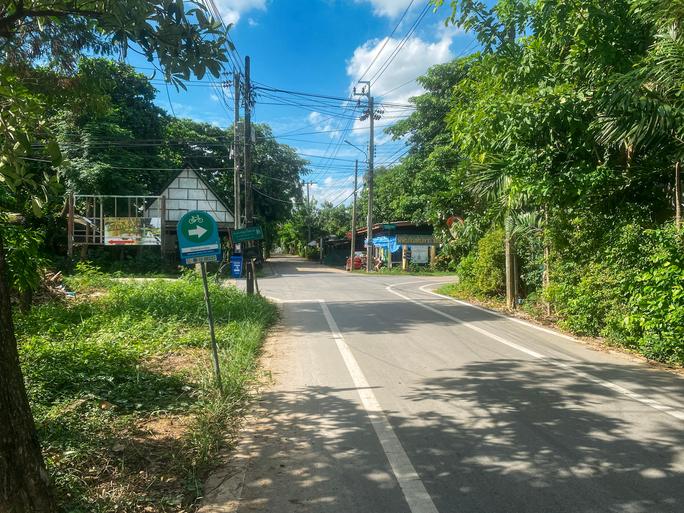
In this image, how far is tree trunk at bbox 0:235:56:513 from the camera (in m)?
2.86

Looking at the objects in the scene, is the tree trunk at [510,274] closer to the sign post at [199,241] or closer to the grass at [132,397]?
the grass at [132,397]

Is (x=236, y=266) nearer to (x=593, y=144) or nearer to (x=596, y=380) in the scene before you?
(x=593, y=144)

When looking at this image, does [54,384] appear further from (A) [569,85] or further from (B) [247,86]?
(B) [247,86]

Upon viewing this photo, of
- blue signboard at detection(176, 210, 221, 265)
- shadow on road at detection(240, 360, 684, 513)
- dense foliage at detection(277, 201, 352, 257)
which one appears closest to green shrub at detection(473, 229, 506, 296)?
shadow on road at detection(240, 360, 684, 513)

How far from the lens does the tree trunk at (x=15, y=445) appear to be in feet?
9.38

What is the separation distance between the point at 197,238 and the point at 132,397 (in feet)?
6.32

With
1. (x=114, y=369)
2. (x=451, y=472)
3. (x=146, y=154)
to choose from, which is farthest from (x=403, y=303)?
(x=146, y=154)

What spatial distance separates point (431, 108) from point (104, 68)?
28.6 meters

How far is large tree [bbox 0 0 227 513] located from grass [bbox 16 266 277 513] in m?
0.58

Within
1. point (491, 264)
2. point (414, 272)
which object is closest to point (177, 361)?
point (491, 264)

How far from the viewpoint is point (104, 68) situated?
255 inches

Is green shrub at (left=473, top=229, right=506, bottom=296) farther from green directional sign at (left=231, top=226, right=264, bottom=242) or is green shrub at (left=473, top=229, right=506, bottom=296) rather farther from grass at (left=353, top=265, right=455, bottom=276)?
grass at (left=353, top=265, right=455, bottom=276)

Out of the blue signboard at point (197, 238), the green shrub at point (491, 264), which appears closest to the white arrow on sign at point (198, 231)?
the blue signboard at point (197, 238)

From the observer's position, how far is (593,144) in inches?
328
